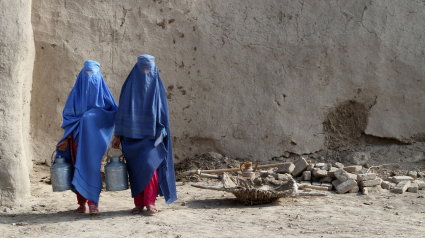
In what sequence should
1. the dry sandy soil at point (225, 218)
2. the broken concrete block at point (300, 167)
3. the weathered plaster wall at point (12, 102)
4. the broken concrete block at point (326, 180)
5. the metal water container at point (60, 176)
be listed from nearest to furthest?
the dry sandy soil at point (225, 218), the metal water container at point (60, 176), the weathered plaster wall at point (12, 102), the broken concrete block at point (326, 180), the broken concrete block at point (300, 167)

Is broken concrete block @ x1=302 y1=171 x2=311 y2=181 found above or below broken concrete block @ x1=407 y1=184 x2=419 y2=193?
above

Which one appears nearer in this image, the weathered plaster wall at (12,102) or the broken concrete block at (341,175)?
the weathered plaster wall at (12,102)

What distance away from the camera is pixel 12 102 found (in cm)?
475

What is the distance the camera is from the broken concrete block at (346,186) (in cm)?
524

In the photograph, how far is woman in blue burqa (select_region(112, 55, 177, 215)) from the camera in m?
4.20

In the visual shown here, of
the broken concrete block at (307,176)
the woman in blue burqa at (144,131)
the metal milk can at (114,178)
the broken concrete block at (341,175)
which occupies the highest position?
the woman in blue burqa at (144,131)

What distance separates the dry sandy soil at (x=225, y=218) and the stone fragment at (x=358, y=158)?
1.50 meters

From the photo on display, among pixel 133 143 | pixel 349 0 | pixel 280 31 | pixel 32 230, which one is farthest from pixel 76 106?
pixel 349 0

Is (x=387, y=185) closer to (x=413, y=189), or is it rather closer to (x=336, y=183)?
(x=413, y=189)

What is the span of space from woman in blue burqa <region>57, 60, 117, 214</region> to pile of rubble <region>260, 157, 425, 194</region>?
2154 millimetres

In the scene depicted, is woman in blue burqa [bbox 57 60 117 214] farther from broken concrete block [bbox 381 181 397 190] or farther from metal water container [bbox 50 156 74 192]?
broken concrete block [bbox 381 181 397 190]

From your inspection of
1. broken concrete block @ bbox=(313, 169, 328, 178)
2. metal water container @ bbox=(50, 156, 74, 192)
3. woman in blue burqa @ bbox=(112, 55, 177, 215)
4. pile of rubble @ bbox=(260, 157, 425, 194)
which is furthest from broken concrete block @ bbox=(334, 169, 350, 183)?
metal water container @ bbox=(50, 156, 74, 192)

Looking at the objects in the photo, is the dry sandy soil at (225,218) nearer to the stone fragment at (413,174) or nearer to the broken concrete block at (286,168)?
the stone fragment at (413,174)

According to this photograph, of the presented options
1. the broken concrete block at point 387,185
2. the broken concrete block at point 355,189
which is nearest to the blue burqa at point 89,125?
Result: the broken concrete block at point 355,189
